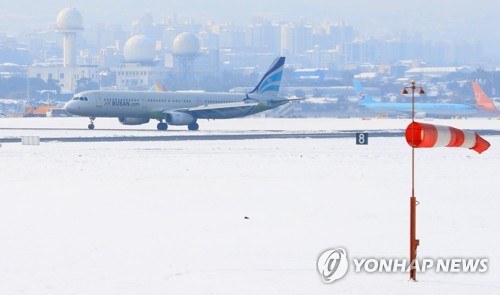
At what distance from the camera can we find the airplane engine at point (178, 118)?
91.4 m

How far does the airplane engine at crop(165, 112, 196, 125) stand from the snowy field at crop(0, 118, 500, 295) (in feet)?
126

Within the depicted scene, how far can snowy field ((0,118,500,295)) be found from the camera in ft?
70.4

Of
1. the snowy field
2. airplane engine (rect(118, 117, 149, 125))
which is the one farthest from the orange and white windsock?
airplane engine (rect(118, 117, 149, 125))

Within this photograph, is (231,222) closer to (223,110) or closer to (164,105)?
(164,105)

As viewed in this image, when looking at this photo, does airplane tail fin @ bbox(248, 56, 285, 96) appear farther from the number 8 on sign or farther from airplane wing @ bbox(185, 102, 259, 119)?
the number 8 on sign

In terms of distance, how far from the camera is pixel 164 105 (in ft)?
305

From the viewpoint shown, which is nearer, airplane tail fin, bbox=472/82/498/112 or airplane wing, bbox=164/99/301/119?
airplane wing, bbox=164/99/301/119

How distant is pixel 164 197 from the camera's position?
3522 cm

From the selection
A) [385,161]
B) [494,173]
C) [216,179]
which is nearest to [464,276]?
[216,179]

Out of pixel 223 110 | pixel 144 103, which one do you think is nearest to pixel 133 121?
pixel 144 103

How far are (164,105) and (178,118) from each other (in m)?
2.32

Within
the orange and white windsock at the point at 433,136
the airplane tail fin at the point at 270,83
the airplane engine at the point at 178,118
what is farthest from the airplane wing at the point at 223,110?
the orange and white windsock at the point at 433,136

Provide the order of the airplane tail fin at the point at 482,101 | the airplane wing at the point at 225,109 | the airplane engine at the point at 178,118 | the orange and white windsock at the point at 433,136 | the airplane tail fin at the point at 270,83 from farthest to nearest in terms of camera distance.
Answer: the airplane tail fin at the point at 482,101 → the airplane tail fin at the point at 270,83 → the airplane wing at the point at 225,109 → the airplane engine at the point at 178,118 → the orange and white windsock at the point at 433,136

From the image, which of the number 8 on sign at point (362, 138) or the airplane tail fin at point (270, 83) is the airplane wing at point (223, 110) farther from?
the number 8 on sign at point (362, 138)
